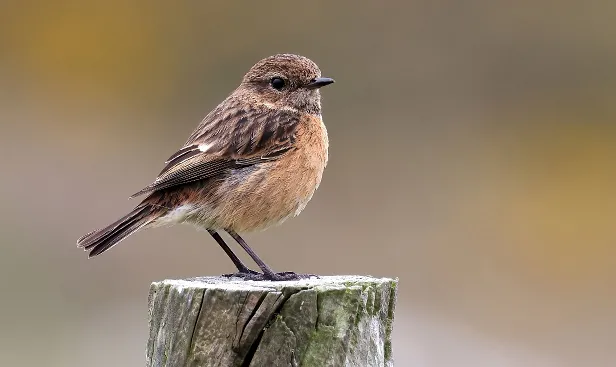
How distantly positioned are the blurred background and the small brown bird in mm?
3420

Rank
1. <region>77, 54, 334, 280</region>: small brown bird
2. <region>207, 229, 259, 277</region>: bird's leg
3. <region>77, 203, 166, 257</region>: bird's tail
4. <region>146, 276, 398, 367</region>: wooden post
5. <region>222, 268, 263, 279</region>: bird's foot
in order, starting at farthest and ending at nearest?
<region>77, 54, 334, 280</region>: small brown bird
<region>207, 229, 259, 277</region>: bird's leg
<region>77, 203, 166, 257</region>: bird's tail
<region>222, 268, 263, 279</region>: bird's foot
<region>146, 276, 398, 367</region>: wooden post

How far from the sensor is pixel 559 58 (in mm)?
16375

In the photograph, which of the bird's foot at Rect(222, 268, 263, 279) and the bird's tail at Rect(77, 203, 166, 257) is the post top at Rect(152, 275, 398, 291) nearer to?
the bird's foot at Rect(222, 268, 263, 279)

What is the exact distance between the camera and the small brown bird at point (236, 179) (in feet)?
21.0

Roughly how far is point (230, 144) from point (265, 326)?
249 centimetres

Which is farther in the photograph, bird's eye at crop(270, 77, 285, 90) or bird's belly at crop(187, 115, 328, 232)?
bird's eye at crop(270, 77, 285, 90)

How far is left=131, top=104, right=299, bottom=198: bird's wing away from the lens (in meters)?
6.47

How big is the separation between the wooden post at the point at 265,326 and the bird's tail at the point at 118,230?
1687 millimetres

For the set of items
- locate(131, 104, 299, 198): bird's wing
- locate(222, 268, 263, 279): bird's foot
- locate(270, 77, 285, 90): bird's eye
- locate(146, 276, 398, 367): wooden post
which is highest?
locate(270, 77, 285, 90): bird's eye

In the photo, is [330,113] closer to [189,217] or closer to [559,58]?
[559,58]

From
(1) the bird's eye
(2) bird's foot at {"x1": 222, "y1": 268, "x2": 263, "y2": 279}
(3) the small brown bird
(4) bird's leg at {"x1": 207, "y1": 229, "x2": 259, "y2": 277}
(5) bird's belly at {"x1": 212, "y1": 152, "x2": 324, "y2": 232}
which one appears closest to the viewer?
(2) bird's foot at {"x1": 222, "y1": 268, "x2": 263, "y2": 279}

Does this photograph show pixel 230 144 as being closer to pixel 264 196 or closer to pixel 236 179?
pixel 236 179

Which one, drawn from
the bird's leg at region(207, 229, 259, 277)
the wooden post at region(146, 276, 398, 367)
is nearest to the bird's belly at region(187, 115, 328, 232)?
the bird's leg at region(207, 229, 259, 277)

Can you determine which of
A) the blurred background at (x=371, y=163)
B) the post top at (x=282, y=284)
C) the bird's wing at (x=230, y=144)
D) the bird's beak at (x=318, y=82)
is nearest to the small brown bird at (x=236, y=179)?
the bird's wing at (x=230, y=144)
